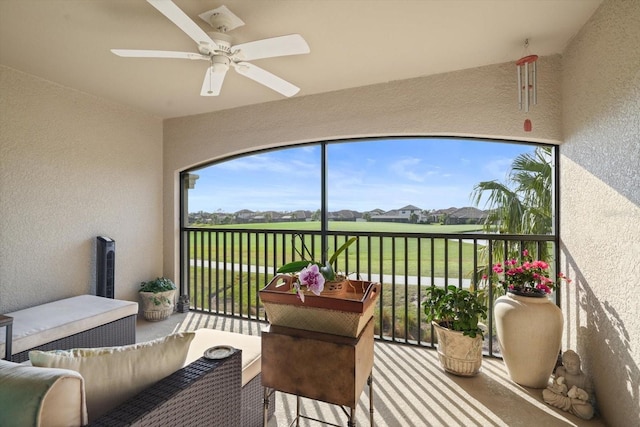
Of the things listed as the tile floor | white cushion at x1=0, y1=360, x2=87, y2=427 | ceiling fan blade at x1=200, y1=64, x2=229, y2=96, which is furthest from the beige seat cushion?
ceiling fan blade at x1=200, y1=64, x2=229, y2=96

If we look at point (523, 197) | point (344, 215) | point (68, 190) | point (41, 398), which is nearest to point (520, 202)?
point (523, 197)

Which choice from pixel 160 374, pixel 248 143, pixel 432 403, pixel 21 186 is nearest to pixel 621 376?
pixel 432 403

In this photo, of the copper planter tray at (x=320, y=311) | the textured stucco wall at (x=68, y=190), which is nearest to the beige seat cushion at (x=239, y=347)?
the copper planter tray at (x=320, y=311)

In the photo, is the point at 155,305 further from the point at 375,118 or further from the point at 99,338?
the point at 375,118

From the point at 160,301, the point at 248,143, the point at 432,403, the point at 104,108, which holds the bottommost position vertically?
the point at 432,403

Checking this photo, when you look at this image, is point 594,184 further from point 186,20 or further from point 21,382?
point 21,382

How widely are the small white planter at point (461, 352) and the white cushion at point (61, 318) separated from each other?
2.55m

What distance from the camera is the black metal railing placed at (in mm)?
2689

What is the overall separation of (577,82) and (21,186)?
4.40 meters

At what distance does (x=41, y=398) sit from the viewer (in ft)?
2.42

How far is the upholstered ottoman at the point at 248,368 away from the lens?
5.01 feet

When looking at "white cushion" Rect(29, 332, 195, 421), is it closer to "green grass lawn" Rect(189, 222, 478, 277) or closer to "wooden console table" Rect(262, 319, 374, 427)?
"wooden console table" Rect(262, 319, 374, 427)

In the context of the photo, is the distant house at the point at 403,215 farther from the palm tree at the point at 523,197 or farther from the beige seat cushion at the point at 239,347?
the beige seat cushion at the point at 239,347

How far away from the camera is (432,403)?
78.2 inches
